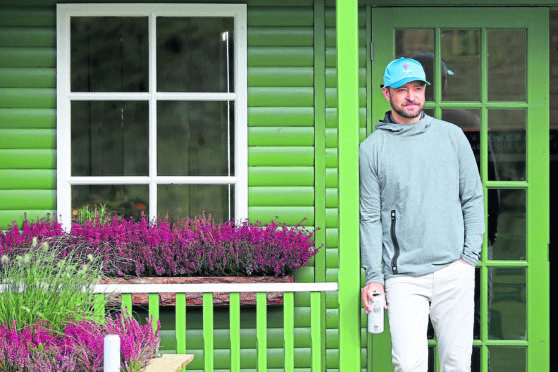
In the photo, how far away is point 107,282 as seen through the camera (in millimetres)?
4109

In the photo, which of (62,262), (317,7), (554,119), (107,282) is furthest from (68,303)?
(554,119)

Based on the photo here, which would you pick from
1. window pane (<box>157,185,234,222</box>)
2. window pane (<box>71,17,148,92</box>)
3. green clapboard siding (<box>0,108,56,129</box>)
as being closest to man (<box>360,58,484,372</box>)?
window pane (<box>157,185,234,222</box>)

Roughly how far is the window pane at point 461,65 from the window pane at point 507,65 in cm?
8

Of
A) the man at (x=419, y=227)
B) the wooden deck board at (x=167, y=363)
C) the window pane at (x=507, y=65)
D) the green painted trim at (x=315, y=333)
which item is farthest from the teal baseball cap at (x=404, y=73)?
the wooden deck board at (x=167, y=363)

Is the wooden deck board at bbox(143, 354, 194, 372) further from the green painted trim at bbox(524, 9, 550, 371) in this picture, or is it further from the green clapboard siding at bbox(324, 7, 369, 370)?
the green painted trim at bbox(524, 9, 550, 371)

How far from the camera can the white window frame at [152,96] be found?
476 cm

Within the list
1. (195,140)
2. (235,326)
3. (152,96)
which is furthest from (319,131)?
(235,326)

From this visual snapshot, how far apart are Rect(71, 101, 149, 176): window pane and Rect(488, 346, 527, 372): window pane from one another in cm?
225

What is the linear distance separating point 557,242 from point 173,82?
3.94 meters

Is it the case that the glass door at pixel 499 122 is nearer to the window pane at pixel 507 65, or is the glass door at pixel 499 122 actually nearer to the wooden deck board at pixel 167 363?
the window pane at pixel 507 65

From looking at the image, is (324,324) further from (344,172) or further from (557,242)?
(557,242)

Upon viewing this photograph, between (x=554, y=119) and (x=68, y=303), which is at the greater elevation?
(x=554, y=119)

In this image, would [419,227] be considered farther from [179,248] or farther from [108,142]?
[108,142]

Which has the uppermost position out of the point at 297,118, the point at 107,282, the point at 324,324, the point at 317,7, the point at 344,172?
the point at 317,7
